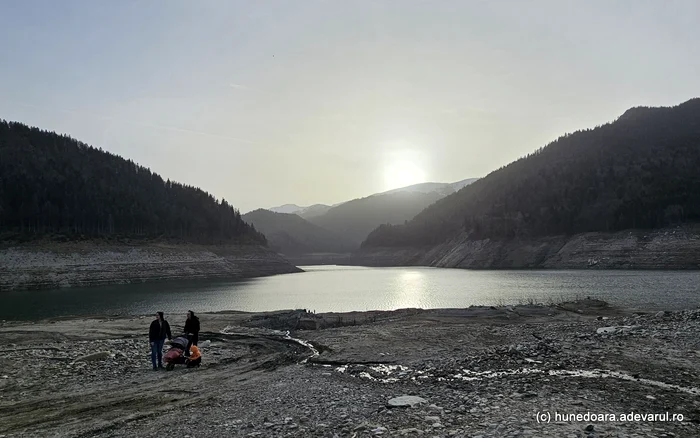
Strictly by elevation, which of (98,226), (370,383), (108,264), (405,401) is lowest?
(370,383)

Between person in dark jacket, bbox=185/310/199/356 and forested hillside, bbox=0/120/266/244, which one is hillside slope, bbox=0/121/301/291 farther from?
person in dark jacket, bbox=185/310/199/356

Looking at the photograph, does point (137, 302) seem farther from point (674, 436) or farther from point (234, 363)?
point (674, 436)

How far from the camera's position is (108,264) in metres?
85.6

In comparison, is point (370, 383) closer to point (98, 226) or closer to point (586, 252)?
point (586, 252)

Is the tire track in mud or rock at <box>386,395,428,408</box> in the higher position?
rock at <box>386,395,428,408</box>

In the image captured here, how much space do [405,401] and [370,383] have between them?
2714mm

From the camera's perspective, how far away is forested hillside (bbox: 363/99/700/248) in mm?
106469

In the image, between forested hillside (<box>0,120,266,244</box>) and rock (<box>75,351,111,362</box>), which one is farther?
forested hillside (<box>0,120,266,244</box>)

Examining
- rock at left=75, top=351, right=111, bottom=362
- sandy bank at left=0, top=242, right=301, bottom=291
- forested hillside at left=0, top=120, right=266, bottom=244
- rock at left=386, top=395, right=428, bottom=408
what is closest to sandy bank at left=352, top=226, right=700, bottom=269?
sandy bank at left=0, top=242, right=301, bottom=291

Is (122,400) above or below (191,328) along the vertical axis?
below

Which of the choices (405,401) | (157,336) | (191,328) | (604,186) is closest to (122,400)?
(157,336)

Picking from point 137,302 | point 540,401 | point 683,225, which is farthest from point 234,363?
point 683,225

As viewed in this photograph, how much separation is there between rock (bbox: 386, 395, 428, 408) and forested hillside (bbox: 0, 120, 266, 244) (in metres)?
94.7

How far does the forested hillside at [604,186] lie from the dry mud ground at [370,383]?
97314 millimetres
